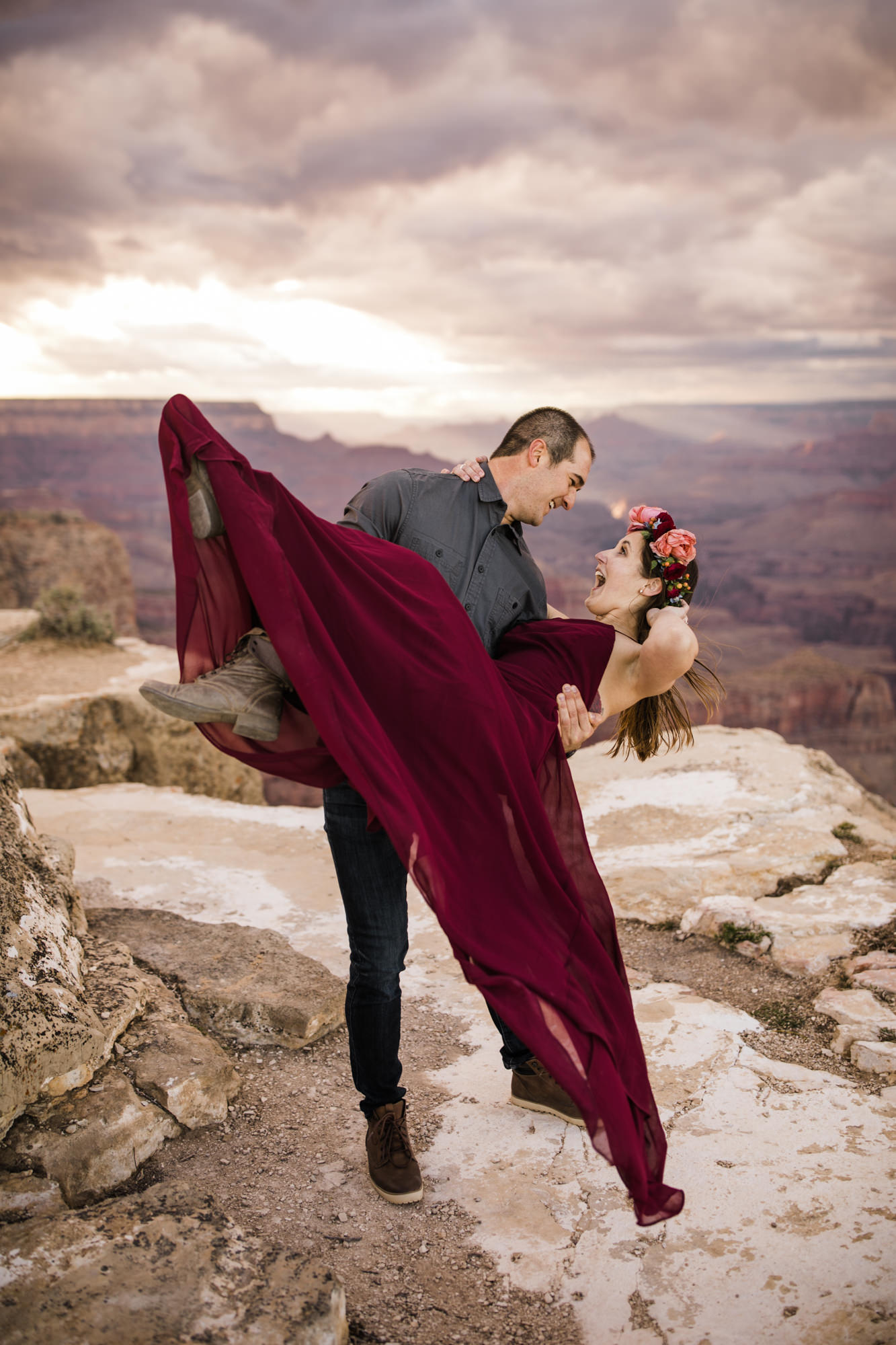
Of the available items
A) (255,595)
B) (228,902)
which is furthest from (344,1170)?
(228,902)

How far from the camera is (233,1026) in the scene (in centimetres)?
293

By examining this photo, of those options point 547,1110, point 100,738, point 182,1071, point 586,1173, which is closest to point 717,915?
point 547,1110

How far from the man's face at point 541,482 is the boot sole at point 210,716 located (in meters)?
0.96

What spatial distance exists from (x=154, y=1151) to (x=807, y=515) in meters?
102

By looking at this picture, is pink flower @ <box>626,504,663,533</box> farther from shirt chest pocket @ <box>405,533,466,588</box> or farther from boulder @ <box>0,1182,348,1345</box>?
boulder @ <box>0,1182,348,1345</box>

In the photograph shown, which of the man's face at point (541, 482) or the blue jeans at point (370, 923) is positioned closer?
the blue jeans at point (370, 923)

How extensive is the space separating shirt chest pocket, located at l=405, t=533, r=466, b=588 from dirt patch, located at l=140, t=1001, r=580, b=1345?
1.58m

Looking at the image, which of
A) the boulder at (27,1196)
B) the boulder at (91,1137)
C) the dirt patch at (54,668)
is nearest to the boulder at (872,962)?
the boulder at (91,1137)

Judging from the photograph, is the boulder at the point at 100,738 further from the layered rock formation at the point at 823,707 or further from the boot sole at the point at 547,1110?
the layered rock formation at the point at 823,707

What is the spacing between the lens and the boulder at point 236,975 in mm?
2932

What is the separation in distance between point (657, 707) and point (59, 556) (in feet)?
90.4

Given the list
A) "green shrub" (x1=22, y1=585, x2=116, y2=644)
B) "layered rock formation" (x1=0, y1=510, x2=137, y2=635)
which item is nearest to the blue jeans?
"green shrub" (x1=22, y1=585, x2=116, y2=644)

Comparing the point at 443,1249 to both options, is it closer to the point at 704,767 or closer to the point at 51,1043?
the point at 51,1043

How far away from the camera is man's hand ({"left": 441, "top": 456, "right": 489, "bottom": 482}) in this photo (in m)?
2.45
